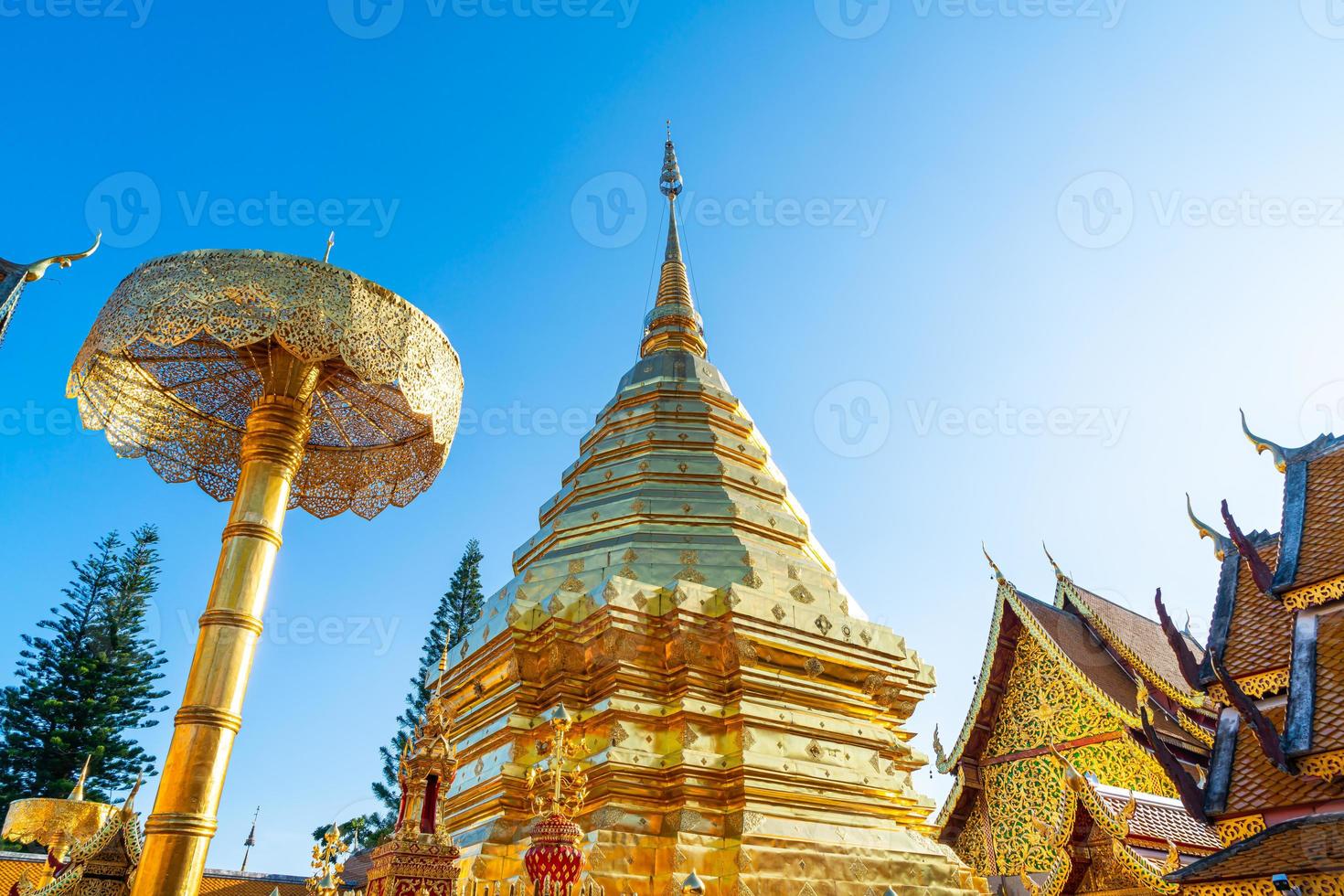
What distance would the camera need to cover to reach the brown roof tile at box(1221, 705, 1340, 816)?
5160 mm

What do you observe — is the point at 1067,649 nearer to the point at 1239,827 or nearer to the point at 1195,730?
the point at 1195,730

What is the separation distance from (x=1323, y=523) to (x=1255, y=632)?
3.05ft

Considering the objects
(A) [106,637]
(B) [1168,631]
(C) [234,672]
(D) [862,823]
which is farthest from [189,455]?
(A) [106,637]

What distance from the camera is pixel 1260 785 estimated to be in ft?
18.0

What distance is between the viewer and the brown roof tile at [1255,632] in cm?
624

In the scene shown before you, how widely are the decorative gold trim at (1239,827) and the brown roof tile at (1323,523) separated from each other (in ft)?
5.00

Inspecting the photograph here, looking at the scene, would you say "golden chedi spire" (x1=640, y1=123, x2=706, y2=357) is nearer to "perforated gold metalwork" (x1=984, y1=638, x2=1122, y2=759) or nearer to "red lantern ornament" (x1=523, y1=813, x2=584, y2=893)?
"perforated gold metalwork" (x1=984, y1=638, x2=1122, y2=759)

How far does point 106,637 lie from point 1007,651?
65.7ft

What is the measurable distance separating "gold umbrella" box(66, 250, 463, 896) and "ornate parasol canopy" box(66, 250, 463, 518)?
11mm

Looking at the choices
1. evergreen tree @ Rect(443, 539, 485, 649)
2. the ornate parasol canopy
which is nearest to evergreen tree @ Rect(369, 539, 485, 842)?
evergreen tree @ Rect(443, 539, 485, 649)

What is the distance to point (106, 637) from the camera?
70.1 feet

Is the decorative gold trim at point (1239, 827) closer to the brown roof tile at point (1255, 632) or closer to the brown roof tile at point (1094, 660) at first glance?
the brown roof tile at point (1255, 632)

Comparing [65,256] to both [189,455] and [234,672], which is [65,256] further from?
[234,672]

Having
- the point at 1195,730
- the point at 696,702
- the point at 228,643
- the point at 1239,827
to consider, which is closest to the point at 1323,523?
the point at 1239,827
